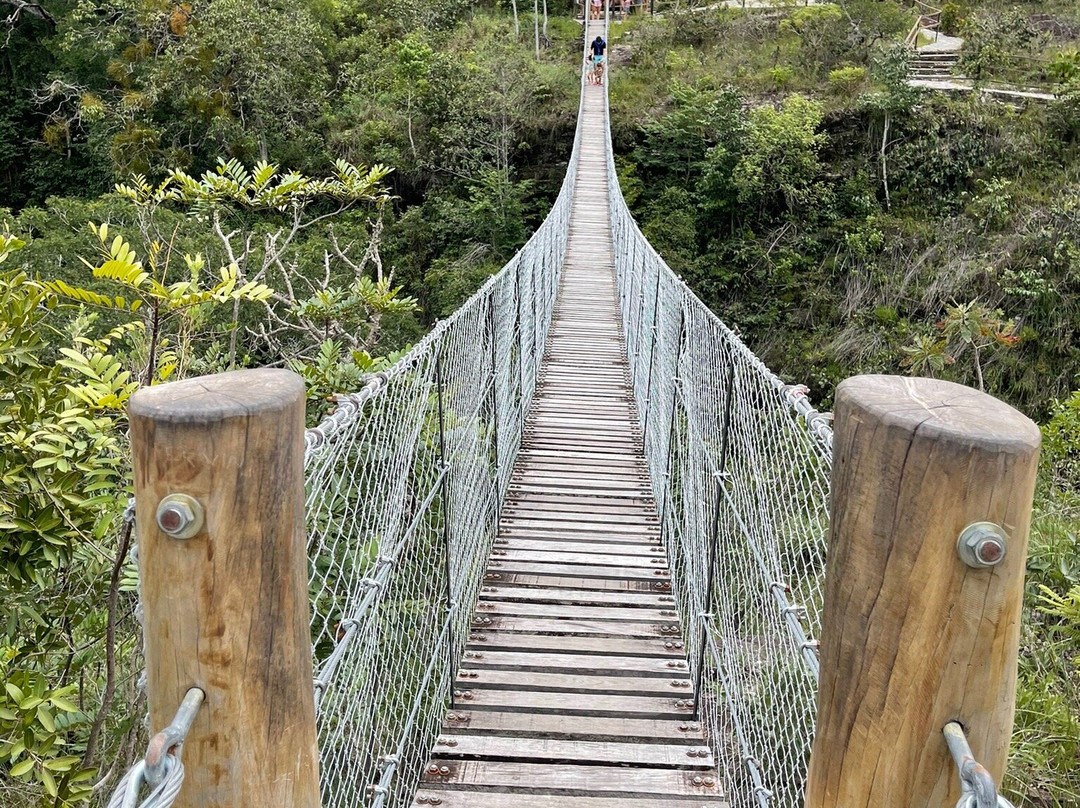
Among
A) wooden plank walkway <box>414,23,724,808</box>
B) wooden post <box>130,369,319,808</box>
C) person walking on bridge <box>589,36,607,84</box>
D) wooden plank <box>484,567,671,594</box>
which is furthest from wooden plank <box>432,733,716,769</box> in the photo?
person walking on bridge <box>589,36,607,84</box>

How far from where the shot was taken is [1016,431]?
541mm

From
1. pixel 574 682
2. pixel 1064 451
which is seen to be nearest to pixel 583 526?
pixel 574 682

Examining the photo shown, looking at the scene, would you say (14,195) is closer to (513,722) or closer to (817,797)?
(513,722)

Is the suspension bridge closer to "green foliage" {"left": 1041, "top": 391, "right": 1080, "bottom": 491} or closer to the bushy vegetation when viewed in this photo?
"green foliage" {"left": 1041, "top": 391, "right": 1080, "bottom": 491}

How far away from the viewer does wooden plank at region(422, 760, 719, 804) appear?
1751mm

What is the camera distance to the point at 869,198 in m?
10.7

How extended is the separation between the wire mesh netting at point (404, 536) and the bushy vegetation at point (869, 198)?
569cm

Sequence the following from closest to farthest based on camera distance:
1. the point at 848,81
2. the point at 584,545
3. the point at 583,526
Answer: the point at 584,545 < the point at 583,526 < the point at 848,81

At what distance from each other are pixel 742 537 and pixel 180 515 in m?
1.90

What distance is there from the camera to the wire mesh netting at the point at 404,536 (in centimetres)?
126

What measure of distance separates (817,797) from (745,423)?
1.25 m

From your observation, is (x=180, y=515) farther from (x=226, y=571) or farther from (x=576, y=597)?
(x=576, y=597)

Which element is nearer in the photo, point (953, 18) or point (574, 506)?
point (574, 506)

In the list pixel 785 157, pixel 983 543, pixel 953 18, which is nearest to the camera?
pixel 983 543
